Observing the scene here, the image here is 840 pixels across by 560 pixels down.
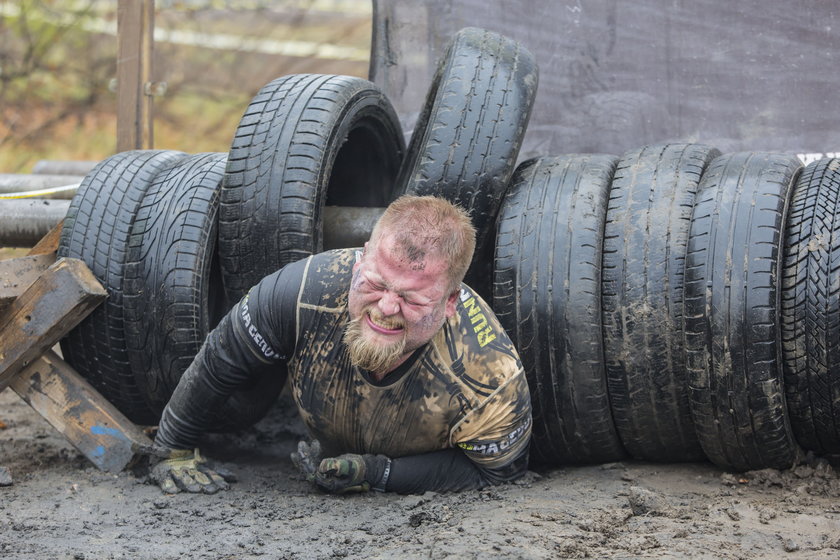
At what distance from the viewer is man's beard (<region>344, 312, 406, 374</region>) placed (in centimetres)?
346

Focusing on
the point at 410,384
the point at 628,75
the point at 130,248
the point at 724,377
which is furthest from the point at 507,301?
the point at 628,75

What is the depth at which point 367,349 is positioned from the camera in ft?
11.4

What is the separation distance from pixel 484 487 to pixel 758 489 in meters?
1.05

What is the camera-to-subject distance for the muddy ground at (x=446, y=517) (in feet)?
10.4

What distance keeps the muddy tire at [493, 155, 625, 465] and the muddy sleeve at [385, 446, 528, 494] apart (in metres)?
0.27

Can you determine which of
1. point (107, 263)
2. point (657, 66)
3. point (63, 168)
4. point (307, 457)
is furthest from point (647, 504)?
point (63, 168)

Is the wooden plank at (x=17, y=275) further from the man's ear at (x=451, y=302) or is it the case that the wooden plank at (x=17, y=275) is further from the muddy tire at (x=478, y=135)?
the man's ear at (x=451, y=302)

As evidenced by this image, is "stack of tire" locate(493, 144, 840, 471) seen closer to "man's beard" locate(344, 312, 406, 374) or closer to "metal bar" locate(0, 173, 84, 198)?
"man's beard" locate(344, 312, 406, 374)

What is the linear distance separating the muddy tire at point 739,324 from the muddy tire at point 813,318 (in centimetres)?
8

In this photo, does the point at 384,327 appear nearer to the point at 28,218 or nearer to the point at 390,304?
the point at 390,304

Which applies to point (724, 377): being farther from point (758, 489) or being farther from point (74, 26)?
point (74, 26)

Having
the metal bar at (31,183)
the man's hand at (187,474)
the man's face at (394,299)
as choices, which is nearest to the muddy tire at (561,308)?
the man's face at (394,299)

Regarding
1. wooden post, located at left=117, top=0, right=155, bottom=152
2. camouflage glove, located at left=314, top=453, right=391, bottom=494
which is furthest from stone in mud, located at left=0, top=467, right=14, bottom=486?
wooden post, located at left=117, top=0, right=155, bottom=152

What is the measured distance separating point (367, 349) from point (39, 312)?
165 centimetres
